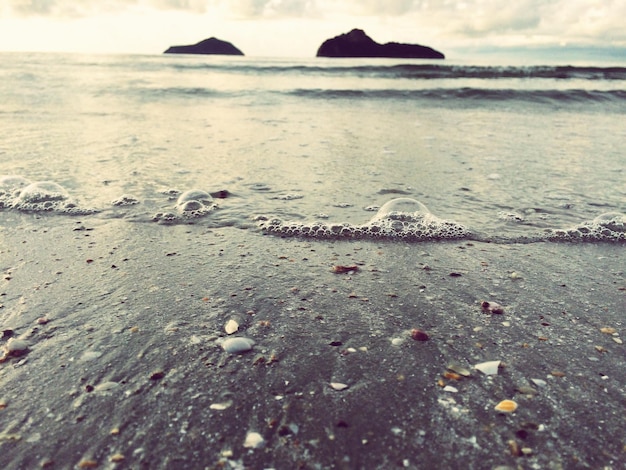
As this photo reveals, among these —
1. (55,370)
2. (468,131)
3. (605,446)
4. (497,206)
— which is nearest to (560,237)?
(497,206)

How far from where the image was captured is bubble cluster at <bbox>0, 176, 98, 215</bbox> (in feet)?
11.7

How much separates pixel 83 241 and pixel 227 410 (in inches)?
80.2

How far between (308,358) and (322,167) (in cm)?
356

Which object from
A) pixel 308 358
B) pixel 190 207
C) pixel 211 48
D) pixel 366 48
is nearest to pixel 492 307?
pixel 308 358

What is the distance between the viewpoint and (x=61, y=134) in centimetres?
679

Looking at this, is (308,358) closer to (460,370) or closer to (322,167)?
(460,370)

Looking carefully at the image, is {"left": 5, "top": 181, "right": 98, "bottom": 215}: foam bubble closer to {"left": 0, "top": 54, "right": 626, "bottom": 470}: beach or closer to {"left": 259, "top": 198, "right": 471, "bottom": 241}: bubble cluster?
{"left": 0, "top": 54, "right": 626, "bottom": 470}: beach

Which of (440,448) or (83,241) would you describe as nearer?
(440,448)

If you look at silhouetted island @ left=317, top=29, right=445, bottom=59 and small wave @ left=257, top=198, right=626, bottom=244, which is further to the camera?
silhouetted island @ left=317, top=29, right=445, bottom=59

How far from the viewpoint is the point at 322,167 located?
507 cm

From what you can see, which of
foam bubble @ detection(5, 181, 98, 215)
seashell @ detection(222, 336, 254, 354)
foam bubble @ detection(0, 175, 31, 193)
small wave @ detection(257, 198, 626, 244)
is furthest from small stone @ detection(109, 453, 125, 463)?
foam bubble @ detection(0, 175, 31, 193)

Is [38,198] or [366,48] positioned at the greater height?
[366,48]

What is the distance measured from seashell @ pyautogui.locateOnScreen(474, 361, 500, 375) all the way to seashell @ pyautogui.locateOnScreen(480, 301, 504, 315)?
47 cm

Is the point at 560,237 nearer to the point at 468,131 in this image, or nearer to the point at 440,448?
the point at 440,448
